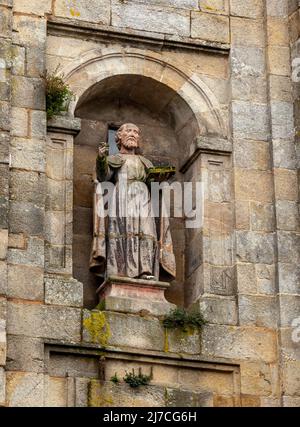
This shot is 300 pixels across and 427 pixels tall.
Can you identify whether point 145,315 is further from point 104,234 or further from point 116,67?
point 116,67

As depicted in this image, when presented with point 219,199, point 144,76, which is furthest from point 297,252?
point 144,76

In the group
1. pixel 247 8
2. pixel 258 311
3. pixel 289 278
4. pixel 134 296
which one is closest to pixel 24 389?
pixel 134 296

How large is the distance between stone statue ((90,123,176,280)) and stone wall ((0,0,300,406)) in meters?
0.36

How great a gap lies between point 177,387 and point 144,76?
3.71 metres

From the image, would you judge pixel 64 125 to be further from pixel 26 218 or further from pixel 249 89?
pixel 249 89

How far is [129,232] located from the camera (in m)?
21.4

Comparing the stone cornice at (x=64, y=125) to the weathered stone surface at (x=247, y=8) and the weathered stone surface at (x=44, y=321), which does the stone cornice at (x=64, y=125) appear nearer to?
the weathered stone surface at (x=44, y=321)

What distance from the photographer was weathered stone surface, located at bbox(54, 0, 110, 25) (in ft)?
72.7

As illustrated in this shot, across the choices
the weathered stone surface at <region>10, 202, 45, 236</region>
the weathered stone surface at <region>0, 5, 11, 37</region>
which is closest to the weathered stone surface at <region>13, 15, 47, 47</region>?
the weathered stone surface at <region>0, 5, 11, 37</region>

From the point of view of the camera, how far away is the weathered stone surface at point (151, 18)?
2238cm

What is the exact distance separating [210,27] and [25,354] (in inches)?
187

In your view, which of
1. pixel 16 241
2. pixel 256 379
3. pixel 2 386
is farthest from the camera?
pixel 256 379

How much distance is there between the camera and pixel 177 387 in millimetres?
20688

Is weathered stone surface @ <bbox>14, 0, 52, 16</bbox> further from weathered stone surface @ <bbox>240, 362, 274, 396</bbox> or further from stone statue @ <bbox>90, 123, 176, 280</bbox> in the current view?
weathered stone surface @ <bbox>240, 362, 274, 396</bbox>
